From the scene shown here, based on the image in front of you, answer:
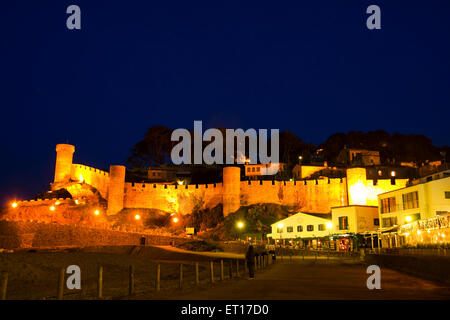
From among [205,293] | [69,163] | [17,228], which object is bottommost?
[205,293]

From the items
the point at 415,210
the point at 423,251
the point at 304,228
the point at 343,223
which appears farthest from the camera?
the point at 304,228

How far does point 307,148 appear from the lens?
74.3m

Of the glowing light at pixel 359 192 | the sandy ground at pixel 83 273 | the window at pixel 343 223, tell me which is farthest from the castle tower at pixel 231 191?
the sandy ground at pixel 83 273

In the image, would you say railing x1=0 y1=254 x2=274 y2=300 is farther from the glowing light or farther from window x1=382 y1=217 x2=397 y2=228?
the glowing light

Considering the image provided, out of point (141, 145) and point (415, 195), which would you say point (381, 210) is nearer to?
point (415, 195)

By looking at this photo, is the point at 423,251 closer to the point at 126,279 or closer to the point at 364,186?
the point at 126,279

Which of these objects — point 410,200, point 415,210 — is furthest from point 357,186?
point 415,210

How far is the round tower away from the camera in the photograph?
189 ft

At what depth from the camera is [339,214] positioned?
39.9 m

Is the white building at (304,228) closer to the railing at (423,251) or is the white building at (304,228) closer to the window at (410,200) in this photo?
the window at (410,200)

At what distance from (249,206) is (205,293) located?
4246cm

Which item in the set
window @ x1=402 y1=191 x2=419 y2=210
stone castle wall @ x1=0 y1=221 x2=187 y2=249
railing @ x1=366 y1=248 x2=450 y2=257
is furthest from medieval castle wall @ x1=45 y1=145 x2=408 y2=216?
railing @ x1=366 y1=248 x2=450 y2=257

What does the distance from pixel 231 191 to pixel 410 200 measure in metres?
24.0
